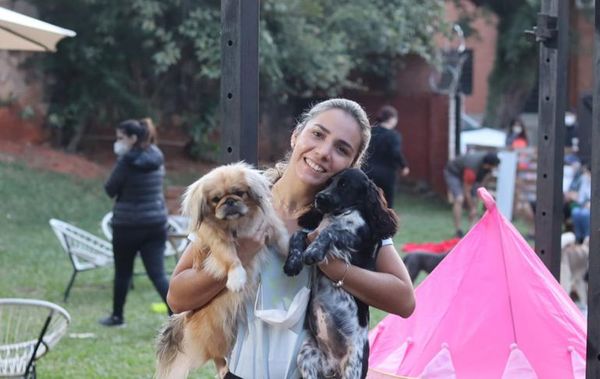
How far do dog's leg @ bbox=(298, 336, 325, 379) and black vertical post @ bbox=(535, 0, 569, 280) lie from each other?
3016 millimetres

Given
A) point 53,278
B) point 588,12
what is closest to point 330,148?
point 53,278

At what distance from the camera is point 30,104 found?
20.9 metres

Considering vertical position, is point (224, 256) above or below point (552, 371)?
above

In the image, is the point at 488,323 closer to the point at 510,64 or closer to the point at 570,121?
the point at 570,121

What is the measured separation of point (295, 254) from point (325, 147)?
1.15 feet

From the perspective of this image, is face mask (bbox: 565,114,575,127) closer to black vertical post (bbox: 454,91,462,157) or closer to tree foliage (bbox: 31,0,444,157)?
black vertical post (bbox: 454,91,462,157)

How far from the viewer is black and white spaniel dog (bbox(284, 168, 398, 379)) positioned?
301 centimetres

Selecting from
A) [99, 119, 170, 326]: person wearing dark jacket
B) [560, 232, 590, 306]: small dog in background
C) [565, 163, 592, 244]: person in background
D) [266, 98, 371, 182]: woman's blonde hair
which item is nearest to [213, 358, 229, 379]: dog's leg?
[266, 98, 371, 182]: woman's blonde hair

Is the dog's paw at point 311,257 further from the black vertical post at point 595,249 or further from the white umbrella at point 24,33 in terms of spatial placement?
the white umbrella at point 24,33

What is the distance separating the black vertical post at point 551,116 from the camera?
5629 millimetres

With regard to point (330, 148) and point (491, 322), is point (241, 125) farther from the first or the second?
point (491, 322)

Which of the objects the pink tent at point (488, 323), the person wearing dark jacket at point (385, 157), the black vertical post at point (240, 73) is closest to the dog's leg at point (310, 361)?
the black vertical post at point (240, 73)

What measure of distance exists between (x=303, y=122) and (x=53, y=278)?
9.53 m

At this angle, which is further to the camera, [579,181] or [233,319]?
[579,181]
